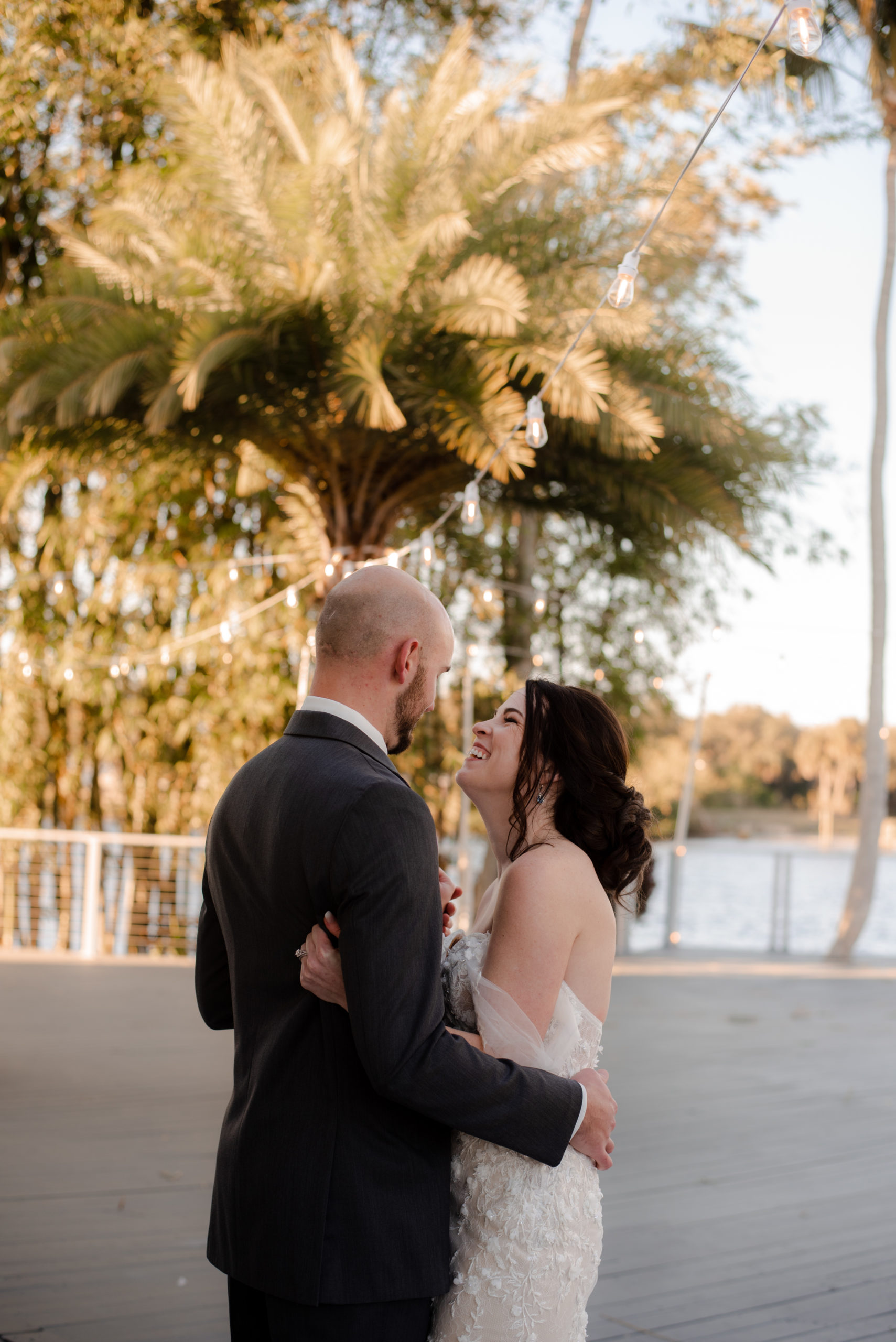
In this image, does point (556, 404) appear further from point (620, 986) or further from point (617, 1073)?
point (620, 986)

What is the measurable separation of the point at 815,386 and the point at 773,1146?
8293mm

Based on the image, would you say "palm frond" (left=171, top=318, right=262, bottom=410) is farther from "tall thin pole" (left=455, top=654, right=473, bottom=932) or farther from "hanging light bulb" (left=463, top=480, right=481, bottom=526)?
"tall thin pole" (left=455, top=654, right=473, bottom=932)

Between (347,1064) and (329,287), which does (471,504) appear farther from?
(347,1064)

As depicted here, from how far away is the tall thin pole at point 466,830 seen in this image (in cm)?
940

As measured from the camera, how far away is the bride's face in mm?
2016

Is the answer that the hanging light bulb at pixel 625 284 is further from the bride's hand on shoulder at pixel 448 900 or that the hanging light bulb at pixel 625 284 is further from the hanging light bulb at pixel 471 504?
the hanging light bulb at pixel 471 504

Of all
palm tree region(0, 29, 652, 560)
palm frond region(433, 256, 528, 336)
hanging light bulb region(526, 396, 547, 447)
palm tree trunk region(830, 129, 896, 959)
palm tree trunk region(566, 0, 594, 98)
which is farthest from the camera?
palm tree trunk region(830, 129, 896, 959)

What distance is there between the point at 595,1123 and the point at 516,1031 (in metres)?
0.17

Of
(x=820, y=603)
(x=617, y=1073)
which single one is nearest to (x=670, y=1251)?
(x=617, y=1073)

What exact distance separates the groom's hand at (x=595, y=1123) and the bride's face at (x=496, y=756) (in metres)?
0.50

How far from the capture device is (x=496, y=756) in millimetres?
2033

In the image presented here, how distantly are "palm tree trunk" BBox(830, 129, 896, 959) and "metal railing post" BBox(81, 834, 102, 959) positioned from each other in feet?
22.1

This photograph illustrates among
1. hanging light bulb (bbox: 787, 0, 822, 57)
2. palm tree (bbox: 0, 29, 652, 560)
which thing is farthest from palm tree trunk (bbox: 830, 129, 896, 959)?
hanging light bulb (bbox: 787, 0, 822, 57)

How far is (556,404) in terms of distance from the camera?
6891mm
